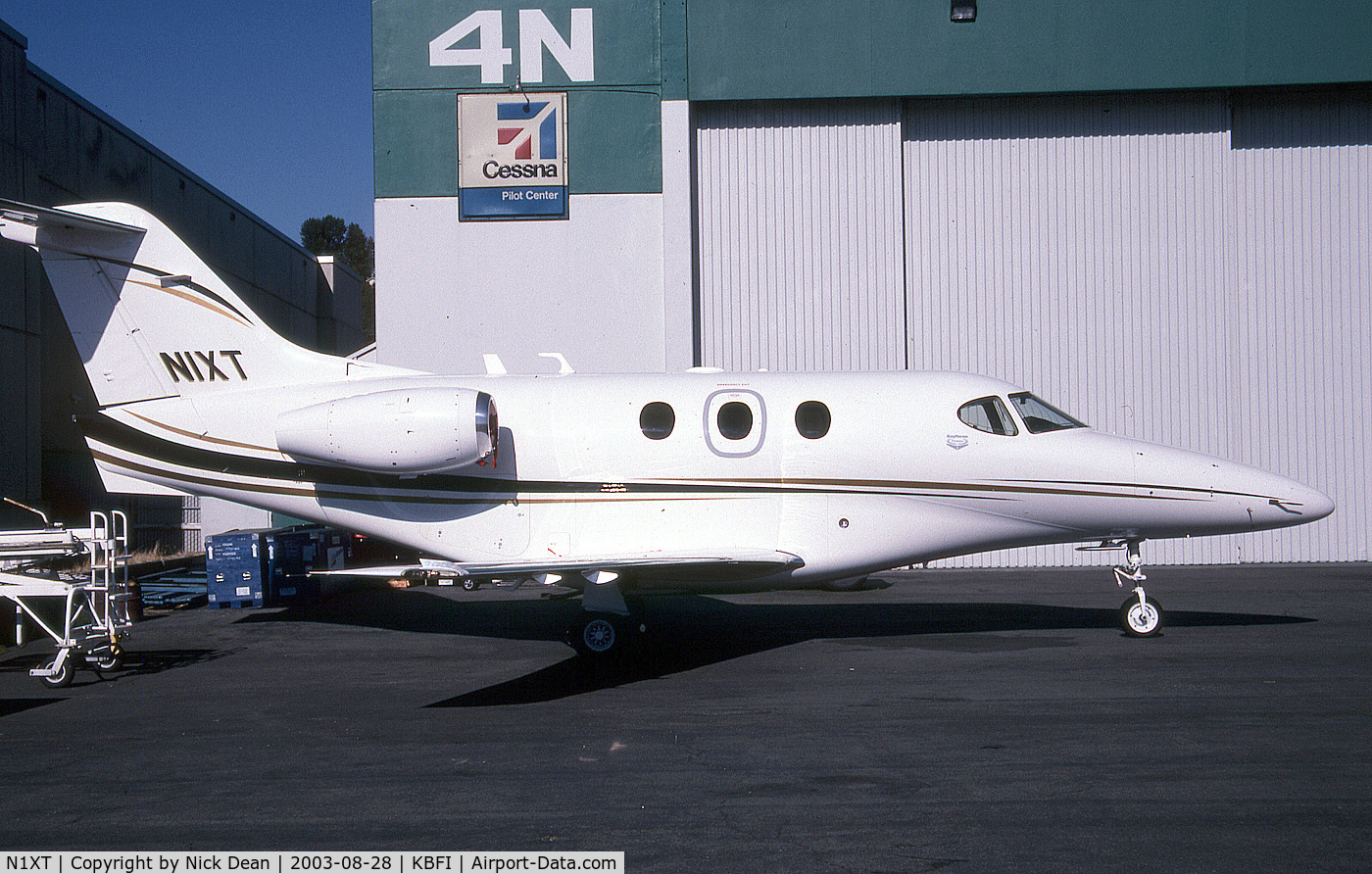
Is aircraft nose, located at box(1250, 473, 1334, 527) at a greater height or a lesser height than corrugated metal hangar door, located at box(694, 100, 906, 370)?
lesser

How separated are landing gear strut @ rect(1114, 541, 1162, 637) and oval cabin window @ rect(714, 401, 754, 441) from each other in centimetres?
431

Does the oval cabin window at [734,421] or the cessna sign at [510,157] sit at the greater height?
the cessna sign at [510,157]

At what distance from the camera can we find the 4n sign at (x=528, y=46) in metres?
17.4

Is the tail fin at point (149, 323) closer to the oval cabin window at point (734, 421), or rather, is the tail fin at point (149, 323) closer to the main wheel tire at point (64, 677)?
the main wheel tire at point (64, 677)

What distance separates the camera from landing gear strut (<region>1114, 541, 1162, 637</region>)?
10.5m

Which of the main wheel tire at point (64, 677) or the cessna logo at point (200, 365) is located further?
the cessna logo at point (200, 365)

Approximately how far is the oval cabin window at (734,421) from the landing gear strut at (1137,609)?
431 cm

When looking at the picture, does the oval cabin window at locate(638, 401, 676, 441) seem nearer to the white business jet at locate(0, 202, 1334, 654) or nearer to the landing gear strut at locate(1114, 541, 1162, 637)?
the white business jet at locate(0, 202, 1334, 654)

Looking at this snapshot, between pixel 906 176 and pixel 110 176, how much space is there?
15830 mm

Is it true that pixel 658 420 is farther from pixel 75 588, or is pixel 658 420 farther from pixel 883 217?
pixel 883 217

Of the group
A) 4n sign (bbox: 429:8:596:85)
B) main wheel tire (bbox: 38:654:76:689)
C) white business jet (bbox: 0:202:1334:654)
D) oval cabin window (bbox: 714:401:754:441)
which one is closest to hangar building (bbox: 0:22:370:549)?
main wheel tire (bbox: 38:654:76:689)

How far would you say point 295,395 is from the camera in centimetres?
1093

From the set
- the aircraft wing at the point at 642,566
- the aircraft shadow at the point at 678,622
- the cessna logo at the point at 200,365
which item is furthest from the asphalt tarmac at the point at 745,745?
the cessna logo at the point at 200,365

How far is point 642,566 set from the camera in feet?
30.4
